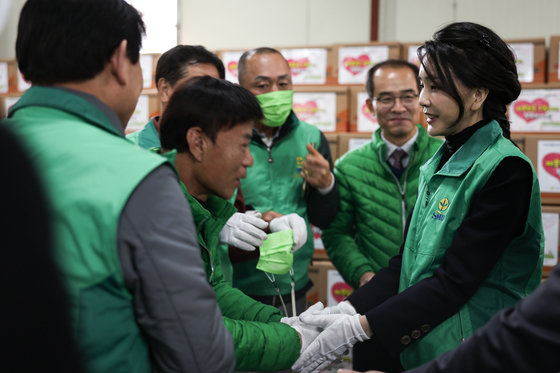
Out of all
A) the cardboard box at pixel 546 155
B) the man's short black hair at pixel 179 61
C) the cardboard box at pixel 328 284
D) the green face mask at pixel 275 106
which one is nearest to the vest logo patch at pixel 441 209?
the green face mask at pixel 275 106

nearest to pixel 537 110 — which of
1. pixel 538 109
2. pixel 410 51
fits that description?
pixel 538 109

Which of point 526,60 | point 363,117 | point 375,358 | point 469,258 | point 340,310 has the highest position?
point 526,60

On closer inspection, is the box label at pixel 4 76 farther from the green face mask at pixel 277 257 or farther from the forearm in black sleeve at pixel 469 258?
the forearm in black sleeve at pixel 469 258

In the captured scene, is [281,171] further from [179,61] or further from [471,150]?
[471,150]

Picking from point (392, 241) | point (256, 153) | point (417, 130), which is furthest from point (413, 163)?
point (256, 153)

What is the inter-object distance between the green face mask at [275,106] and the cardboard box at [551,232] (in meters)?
1.87

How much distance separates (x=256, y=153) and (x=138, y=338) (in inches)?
56.1

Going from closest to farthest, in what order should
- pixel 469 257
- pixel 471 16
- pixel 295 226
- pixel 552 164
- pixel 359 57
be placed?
pixel 469 257 → pixel 295 226 → pixel 552 164 → pixel 359 57 → pixel 471 16

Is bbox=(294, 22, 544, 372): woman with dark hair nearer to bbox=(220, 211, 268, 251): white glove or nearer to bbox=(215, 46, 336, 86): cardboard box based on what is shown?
bbox=(220, 211, 268, 251): white glove

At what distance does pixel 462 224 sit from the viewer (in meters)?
1.21

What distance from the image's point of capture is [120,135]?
0.89 m

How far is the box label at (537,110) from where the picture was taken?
3.16 metres

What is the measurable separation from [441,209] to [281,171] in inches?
39.9

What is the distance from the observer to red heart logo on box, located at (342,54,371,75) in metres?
3.57
